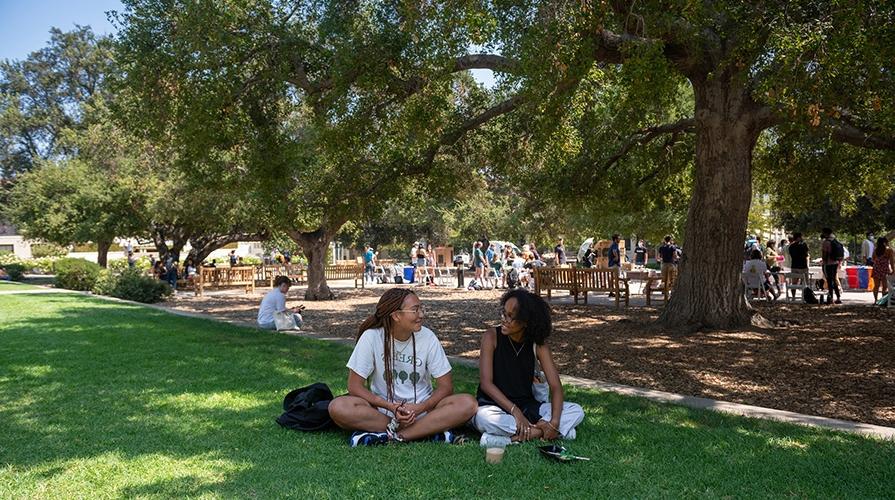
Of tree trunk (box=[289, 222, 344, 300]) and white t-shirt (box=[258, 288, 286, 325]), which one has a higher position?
tree trunk (box=[289, 222, 344, 300])

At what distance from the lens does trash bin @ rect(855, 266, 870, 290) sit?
18656 millimetres

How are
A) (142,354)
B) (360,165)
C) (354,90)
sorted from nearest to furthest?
(142,354), (354,90), (360,165)

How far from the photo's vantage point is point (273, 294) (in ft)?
39.5

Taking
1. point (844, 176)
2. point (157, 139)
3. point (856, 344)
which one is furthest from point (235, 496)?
point (844, 176)

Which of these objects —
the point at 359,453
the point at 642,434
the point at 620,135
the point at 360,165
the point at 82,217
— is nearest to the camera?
the point at 359,453

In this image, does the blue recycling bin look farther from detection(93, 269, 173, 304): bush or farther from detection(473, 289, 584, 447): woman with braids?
detection(93, 269, 173, 304): bush

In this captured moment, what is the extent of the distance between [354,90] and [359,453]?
315 inches

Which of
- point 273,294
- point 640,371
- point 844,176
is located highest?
point 844,176

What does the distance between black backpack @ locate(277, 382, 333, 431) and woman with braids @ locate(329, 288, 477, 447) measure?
8.6 inches

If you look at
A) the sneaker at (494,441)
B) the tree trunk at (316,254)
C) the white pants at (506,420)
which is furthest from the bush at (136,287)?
the sneaker at (494,441)

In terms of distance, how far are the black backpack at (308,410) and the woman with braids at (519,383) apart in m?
1.08

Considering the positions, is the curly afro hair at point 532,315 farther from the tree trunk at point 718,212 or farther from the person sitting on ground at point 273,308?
the person sitting on ground at point 273,308

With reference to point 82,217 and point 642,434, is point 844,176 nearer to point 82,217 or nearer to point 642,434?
point 642,434

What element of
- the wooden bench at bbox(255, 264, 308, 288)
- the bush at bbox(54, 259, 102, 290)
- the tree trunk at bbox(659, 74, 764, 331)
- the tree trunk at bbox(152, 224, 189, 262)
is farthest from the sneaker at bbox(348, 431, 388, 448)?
the tree trunk at bbox(152, 224, 189, 262)
